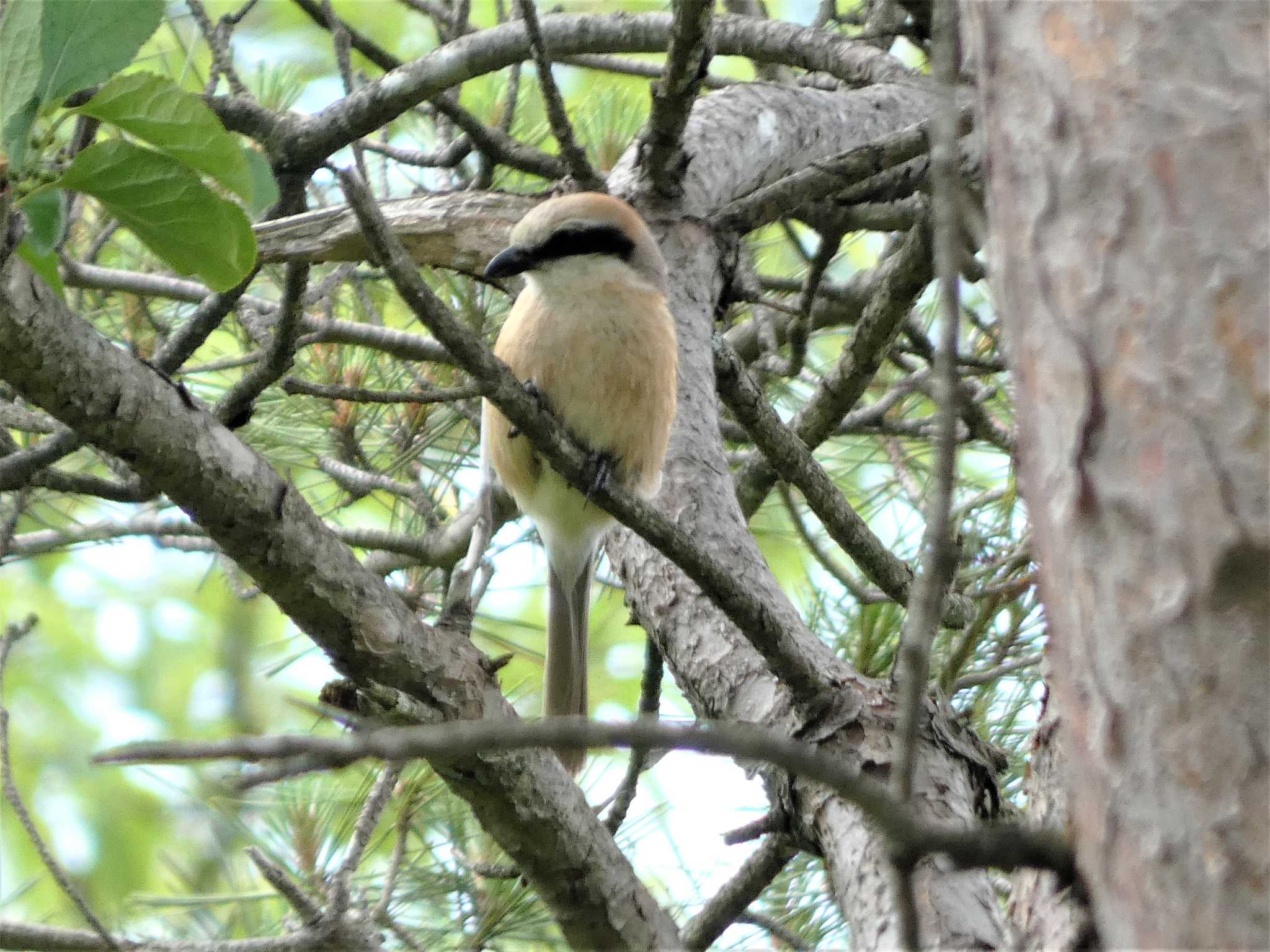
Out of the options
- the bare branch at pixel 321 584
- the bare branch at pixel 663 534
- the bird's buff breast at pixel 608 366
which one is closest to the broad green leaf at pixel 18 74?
the bare branch at pixel 321 584

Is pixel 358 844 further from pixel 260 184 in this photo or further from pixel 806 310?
pixel 806 310

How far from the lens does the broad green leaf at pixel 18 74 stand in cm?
172

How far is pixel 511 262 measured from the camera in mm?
3301

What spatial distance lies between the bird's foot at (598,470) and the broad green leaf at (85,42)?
3.23ft

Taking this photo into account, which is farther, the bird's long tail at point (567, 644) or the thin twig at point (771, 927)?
the bird's long tail at point (567, 644)

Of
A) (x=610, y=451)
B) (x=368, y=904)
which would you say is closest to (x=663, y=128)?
(x=610, y=451)

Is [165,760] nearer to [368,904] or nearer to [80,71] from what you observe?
[80,71]

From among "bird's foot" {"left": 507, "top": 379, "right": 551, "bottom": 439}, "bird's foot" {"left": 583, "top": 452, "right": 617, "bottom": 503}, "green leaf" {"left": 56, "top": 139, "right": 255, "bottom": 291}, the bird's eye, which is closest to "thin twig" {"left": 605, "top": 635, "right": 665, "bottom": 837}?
"bird's foot" {"left": 583, "top": 452, "right": 617, "bottom": 503}

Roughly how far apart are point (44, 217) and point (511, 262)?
1632 mm

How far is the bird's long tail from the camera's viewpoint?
145 inches

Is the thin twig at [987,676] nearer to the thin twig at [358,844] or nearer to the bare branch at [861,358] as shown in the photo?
the bare branch at [861,358]

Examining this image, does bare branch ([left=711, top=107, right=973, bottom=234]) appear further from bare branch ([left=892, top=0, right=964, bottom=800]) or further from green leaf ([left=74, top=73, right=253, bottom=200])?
bare branch ([left=892, top=0, right=964, bottom=800])

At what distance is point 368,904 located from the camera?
3221 millimetres

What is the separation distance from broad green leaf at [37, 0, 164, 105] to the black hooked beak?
1489mm
